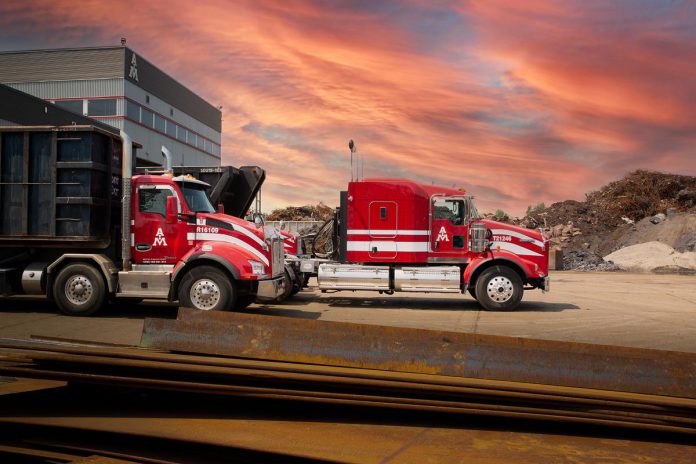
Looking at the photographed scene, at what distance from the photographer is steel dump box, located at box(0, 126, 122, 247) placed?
10180 millimetres

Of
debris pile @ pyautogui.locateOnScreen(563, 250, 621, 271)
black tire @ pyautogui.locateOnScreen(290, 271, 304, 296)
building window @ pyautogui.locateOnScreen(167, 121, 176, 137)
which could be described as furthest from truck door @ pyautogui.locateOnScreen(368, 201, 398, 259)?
building window @ pyautogui.locateOnScreen(167, 121, 176, 137)

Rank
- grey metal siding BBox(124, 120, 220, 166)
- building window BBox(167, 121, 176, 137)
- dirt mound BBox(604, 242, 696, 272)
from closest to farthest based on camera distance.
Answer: dirt mound BBox(604, 242, 696, 272)
grey metal siding BBox(124, 120, 220, 166)
building window BBox(167, 121, 176, 137)

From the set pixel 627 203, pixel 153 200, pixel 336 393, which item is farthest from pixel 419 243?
pixel 627 203

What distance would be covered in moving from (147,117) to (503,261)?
32547 millimetres

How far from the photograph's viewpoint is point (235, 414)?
4.00 meters

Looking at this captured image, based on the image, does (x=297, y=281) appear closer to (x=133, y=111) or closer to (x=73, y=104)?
(x=133, y=111)

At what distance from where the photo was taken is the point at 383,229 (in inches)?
501

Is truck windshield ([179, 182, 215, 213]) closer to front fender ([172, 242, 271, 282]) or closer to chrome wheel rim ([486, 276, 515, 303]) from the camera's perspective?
front fender ([172, 242, 271, 282])

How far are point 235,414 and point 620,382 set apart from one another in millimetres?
2894

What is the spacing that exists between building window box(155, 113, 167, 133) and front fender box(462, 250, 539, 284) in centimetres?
3300

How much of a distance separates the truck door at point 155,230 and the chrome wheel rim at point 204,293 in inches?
34.6

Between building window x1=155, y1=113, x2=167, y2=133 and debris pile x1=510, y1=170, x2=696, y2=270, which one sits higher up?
building window x1=155, y1=113, x2=167, y2=133

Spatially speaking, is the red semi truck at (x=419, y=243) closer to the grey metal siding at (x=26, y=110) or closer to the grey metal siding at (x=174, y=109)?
the grey metal siding at (x=26, y=110)

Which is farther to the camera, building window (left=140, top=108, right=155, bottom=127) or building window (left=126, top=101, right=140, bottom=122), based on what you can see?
building window (left=140, top=108, right=155, bottom=127)
